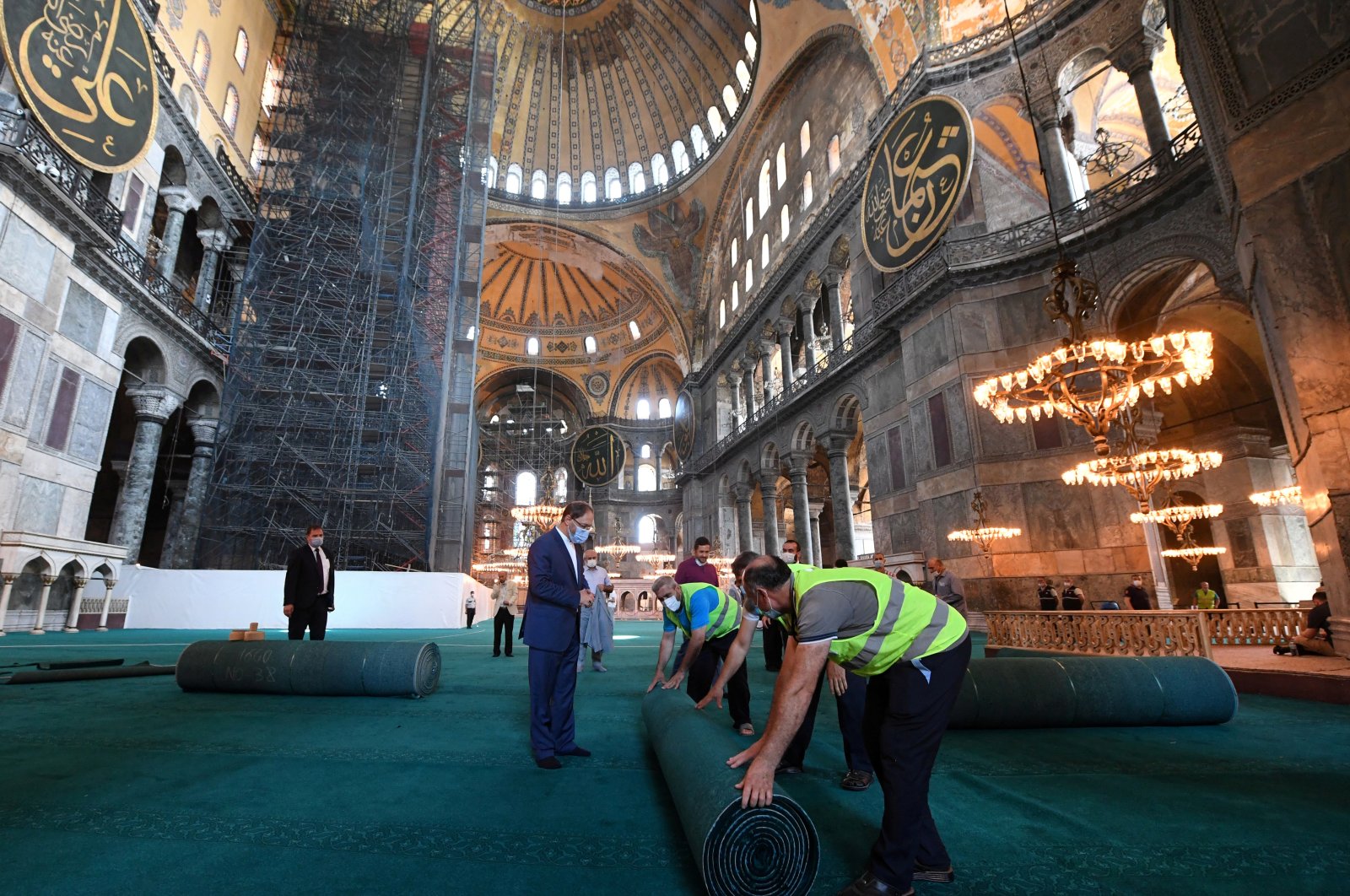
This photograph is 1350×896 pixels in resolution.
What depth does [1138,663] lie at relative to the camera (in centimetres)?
351

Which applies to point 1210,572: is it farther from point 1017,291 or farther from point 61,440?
point 61,440

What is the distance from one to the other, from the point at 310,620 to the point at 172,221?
12093 millimetres

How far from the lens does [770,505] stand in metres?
19.0

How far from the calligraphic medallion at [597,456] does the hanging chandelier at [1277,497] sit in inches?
750

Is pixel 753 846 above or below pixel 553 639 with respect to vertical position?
below

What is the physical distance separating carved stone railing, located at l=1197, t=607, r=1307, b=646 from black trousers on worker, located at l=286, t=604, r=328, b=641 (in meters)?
8.79

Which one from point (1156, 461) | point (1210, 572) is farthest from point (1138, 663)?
point (1210, 572)

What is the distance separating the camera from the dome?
21953 mm

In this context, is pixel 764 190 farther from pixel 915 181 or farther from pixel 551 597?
pixel 551 597

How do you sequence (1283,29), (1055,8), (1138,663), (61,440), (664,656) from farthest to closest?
(1055,8) → (61,440) → (1283,29) → (664,656) → (1138,663)

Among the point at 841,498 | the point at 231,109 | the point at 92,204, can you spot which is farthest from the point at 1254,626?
the point at 231,109

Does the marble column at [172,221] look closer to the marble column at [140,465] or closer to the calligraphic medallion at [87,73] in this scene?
the marble column at [140,465]

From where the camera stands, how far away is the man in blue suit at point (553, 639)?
277 centimetres

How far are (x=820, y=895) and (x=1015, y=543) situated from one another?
9.66m
